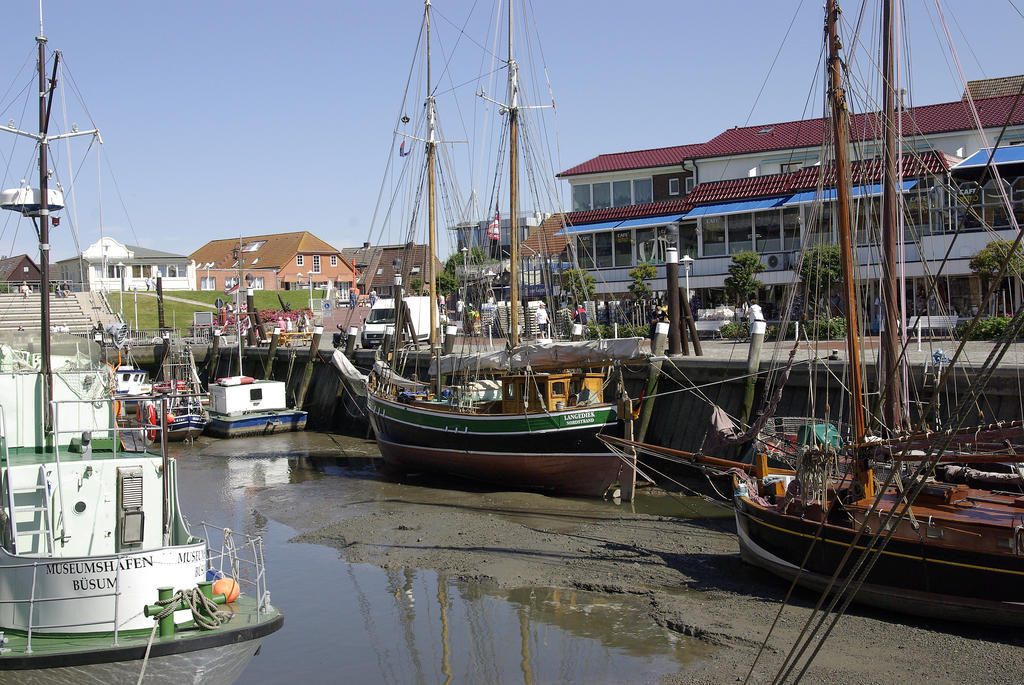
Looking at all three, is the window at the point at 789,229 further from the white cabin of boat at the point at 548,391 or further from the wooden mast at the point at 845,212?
the wooden mast at the point at 845,212

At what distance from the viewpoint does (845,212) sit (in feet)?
45.7

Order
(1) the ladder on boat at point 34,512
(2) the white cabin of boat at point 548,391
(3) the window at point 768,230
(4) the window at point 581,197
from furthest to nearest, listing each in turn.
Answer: (4) the window at point 581,197 → (3) the window at point 768,230 → (2) the white cabin of boat at point 548,391 → (1) the ladder on boat at point 34,512

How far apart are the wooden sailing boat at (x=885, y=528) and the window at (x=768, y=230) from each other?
23459 mm

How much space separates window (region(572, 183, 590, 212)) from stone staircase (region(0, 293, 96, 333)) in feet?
84.4

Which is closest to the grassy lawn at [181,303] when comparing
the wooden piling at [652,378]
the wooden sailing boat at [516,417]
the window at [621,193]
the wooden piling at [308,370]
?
the wooden piling at [308,370]

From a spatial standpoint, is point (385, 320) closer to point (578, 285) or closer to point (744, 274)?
point (578, 285)

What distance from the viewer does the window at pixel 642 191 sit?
47.8 metres

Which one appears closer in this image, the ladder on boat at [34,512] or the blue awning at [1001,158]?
the ladder on boat at [34,512]

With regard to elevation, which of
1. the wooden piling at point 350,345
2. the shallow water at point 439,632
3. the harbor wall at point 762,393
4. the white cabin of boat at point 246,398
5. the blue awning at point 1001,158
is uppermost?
the blue awning at point 1001,158

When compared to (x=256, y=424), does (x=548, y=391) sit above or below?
above

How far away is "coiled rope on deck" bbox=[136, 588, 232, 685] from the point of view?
10.0m

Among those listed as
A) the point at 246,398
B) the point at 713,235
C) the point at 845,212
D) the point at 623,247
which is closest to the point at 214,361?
the point at 246,398

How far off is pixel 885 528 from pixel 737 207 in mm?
29923

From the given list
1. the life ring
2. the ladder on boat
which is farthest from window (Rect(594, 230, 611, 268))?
the ladder on boat
